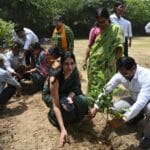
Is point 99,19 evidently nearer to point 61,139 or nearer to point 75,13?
point 61,139

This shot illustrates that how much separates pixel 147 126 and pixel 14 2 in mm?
11583

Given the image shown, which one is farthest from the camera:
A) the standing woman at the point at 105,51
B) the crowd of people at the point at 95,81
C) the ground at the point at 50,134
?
the standing woman at the point at 105,51

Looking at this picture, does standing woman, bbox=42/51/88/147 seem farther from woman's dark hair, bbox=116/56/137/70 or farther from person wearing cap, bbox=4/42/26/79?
person wearing cap, bbox=4/42/26/79

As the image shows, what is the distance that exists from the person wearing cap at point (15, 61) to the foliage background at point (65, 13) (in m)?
8.27

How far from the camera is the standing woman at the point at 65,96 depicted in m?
5.73

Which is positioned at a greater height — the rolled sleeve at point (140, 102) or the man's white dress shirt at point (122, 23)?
the man's white dress shirt at point (122, 23)

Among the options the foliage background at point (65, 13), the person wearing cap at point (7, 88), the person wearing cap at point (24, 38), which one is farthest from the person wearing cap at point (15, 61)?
the foliage background at point (65, 13)

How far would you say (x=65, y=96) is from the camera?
600cm

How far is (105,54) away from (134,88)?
106 centimetres

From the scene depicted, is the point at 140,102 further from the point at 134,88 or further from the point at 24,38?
the point at 24,38

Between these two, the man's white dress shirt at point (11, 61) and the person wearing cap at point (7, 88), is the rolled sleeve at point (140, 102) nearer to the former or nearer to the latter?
the person wearing cap at point (7, 88)

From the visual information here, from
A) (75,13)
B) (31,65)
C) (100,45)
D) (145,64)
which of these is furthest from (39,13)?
(100,45)

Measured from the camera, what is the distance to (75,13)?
19.6m

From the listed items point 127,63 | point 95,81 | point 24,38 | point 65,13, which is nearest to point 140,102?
point 127,63
